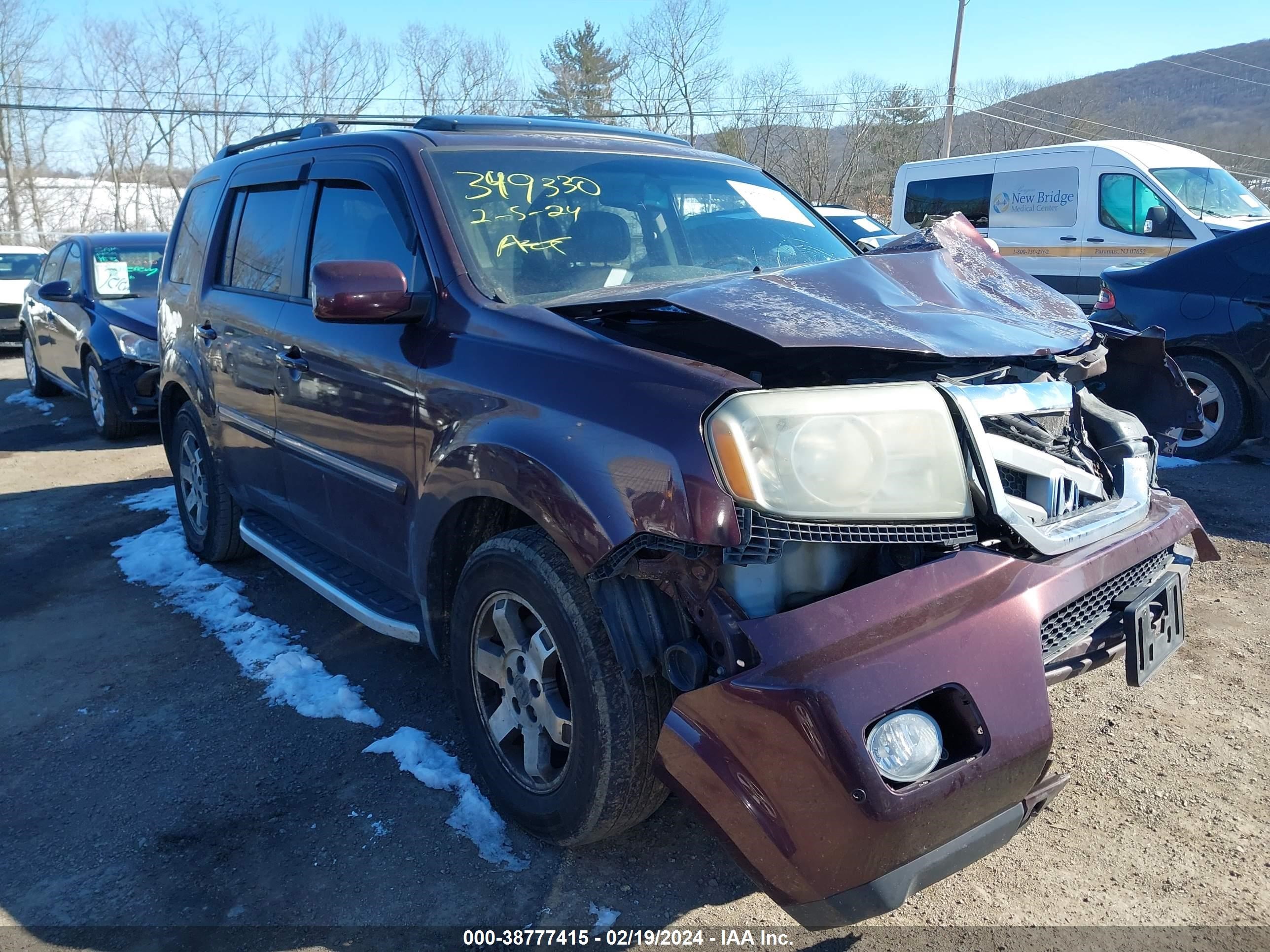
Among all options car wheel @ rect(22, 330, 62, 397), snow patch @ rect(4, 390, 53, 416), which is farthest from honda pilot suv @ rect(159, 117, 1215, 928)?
car wheel @ rect(22, 330, 62, 397)

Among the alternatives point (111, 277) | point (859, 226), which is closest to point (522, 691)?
point (111, 277)

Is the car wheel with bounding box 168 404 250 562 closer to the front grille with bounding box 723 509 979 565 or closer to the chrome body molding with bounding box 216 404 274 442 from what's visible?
the chrome body molding with bounding box 216 404 274 442

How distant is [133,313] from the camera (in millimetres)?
8086

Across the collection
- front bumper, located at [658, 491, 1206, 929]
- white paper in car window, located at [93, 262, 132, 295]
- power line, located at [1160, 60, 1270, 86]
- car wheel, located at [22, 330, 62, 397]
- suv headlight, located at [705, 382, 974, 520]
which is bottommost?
car wheel, located at [22, 330, 62, 397]

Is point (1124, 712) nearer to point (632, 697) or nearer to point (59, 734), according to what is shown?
point (632, 697)

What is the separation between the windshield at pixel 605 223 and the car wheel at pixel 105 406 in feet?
19.9

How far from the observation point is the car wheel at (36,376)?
10.4 metres

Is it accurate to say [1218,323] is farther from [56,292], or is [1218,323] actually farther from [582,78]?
[582,78]

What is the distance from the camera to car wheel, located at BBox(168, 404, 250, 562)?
4547 millimetres

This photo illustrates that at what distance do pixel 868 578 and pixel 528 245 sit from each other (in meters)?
1.53

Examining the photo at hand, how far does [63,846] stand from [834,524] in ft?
7.75

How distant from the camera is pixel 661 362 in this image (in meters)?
2.12

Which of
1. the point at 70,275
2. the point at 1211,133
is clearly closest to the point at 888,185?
the point at 70,275

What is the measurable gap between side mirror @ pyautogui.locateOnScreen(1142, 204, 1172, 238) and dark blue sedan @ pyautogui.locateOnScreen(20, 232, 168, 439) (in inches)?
397
